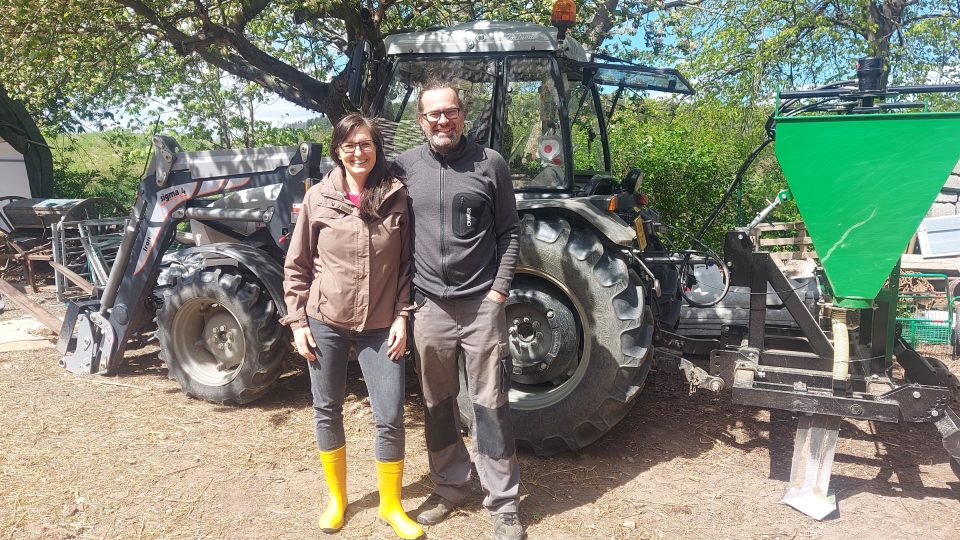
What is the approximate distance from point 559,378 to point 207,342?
2.42 meters

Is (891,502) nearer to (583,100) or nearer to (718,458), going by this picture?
(718,458)

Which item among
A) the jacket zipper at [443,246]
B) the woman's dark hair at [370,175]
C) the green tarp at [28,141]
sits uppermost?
the green tarp at [28,141]

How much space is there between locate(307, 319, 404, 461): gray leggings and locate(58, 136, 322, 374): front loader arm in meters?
1.72

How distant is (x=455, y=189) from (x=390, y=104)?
1.55 meters

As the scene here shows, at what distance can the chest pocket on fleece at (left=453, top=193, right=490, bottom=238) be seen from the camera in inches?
113

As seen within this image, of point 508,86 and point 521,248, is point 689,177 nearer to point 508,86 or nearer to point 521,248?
point 508,86

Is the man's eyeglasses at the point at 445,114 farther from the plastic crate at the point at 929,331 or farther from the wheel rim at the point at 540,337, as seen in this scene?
the plastic crate at the point at 929,331

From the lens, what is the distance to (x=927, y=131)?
2982 mm

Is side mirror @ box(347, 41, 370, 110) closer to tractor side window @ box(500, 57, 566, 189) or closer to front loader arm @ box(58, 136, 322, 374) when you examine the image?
front loader arm @ box(58, 136, 322, 374)

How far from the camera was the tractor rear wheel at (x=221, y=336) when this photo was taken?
14.6 ft

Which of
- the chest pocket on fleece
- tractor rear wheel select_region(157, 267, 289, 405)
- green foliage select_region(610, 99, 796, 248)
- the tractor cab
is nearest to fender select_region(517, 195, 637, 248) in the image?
the tractor cab

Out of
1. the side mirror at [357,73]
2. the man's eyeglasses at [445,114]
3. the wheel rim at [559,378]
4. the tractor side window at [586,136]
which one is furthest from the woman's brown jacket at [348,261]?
the tractor side window at [586,136]

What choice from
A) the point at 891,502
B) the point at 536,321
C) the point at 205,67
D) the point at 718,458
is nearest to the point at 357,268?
A: the point at 536,321

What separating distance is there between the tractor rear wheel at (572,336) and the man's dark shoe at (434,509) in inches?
24.8
